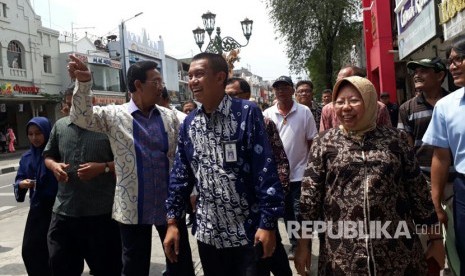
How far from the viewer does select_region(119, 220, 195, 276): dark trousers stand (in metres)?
2.94

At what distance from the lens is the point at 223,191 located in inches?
93.0

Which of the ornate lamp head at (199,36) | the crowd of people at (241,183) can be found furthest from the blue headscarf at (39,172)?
the ornate lamp head at (199,36)

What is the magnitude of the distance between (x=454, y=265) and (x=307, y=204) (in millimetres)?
1107

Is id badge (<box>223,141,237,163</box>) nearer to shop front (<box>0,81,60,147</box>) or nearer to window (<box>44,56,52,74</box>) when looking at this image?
shop front (<box>0,81,60,147</box>)

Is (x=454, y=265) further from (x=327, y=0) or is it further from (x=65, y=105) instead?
(x=327, y=0)

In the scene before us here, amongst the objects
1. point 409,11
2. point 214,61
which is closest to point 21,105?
point 409,11

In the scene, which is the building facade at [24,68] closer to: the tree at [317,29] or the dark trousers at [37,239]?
the tree at [317,29]

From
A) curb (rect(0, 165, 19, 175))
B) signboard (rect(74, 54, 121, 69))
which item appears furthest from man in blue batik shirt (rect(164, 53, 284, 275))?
signboard (rect(74, 54, 121, 69))

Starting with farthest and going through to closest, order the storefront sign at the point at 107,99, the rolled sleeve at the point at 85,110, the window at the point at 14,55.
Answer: the storefront sign at the point at 107,99 < the window at the point at 14,55 < the rolled sleeve at the point at 85,110

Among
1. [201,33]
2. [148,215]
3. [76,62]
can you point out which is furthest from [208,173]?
[201,33]

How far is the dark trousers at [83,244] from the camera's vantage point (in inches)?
129

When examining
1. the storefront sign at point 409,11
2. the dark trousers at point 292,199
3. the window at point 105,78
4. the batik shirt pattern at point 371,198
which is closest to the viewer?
the batik shirt pattern at point 371,198

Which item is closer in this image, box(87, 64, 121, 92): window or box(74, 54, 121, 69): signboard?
box(74, 54, 121, 69): signboard

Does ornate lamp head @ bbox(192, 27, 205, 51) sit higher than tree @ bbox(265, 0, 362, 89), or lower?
lower
